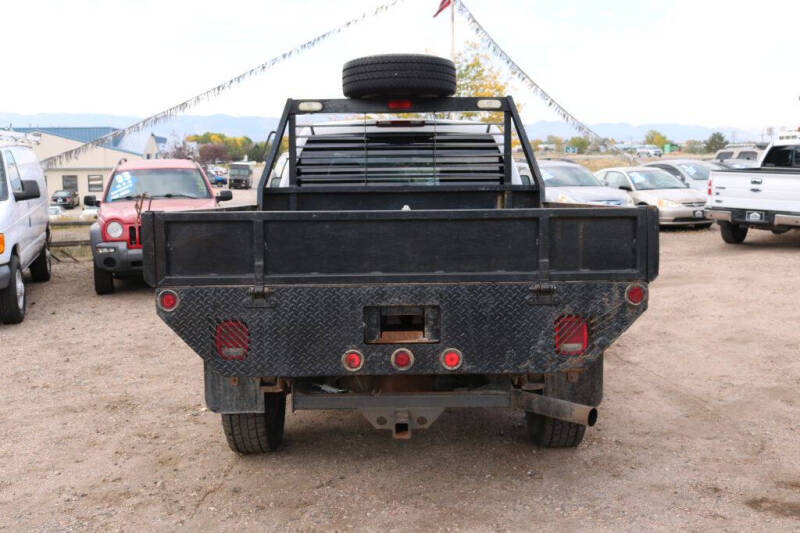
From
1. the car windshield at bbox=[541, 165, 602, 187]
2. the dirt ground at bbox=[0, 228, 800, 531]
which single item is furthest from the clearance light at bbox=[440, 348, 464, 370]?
the car windshield at bbox=[541, 165, 602, 187]

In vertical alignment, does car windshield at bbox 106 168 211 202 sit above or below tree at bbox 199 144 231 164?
below

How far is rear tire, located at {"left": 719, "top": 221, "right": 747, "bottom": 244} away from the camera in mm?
15447

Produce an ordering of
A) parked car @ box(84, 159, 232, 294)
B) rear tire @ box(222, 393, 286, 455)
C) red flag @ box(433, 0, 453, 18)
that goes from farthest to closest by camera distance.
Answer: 1. red flag @ box(433, 0, 453, 18)
2. parked car @ box(84, 159, 232, 294)
3. rear tire @ box(222, 393, 286, 455)

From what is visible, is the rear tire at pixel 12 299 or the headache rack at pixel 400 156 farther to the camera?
the rear tire at pixel 12 299

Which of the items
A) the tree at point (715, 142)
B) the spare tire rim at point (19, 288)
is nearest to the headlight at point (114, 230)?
the spare tire rim at point (19, 288)

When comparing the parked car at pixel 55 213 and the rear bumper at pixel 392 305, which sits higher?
the rear bumper at pixel 392 305

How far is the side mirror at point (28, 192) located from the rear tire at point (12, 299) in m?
0.71

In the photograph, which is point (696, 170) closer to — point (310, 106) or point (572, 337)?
point (310, 106)

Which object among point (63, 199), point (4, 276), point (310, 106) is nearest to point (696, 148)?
point (63, 199)

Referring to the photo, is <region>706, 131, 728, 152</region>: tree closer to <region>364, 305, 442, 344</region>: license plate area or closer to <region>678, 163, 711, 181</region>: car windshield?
<region>678, 163, 711, 181</region>: car windshield

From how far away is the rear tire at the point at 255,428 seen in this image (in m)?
4.75

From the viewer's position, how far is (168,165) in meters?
12.2

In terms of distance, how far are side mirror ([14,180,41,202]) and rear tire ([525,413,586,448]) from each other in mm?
6984

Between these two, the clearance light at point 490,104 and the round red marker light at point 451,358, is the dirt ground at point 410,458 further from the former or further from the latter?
the clearance light at point 490,104
